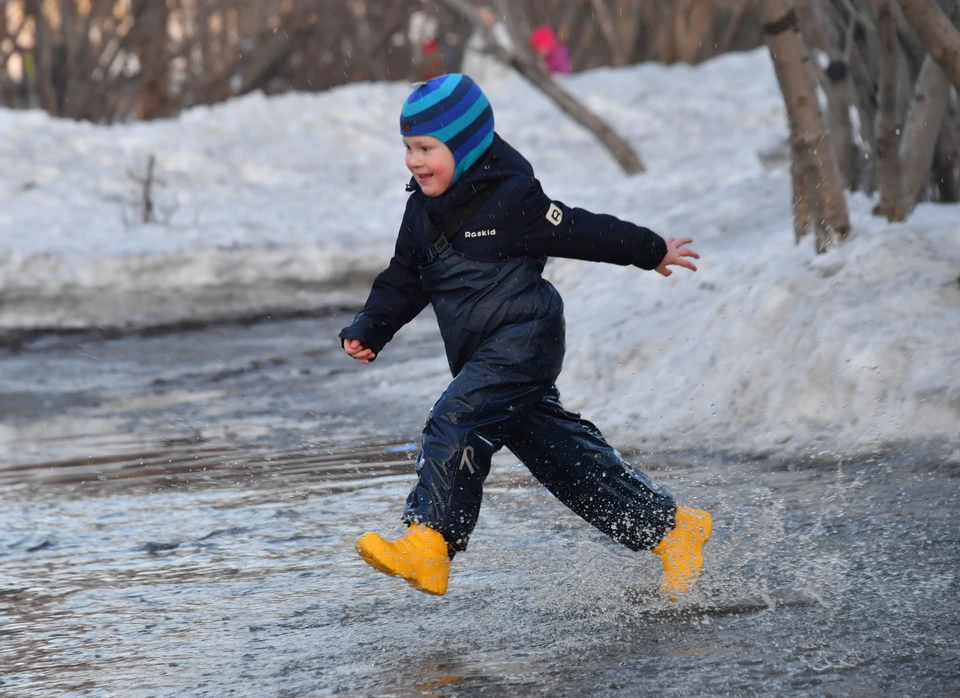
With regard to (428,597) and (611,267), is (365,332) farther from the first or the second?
(611,267)

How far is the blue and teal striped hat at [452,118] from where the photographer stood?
3680 mm

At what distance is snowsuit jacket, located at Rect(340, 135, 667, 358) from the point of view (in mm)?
3662

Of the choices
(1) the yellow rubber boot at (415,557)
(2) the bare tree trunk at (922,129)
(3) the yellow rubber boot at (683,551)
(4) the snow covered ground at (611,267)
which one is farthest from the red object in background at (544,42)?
(1) the yellow rubber boot at (415,557)

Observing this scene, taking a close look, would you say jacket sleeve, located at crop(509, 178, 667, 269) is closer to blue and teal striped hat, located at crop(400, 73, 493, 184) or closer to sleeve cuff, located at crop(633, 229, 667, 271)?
sleeve cuff, located at crop(633, 229, 667, 271)

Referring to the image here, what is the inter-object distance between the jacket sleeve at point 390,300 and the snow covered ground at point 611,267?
200 cm

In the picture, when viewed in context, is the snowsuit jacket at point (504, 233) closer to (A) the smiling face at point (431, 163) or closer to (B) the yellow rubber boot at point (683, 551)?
(A) the smiling face at point (431, 163)

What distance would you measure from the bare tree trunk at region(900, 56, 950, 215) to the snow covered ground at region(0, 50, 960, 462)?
0.18m

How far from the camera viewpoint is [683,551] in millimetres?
3705

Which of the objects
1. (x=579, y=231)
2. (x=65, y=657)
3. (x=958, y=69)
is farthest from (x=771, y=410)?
(x=65, y=657)

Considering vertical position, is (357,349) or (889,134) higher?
(889,134)

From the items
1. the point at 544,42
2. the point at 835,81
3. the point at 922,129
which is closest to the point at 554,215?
the point at 922,129

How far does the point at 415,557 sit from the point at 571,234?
94cm

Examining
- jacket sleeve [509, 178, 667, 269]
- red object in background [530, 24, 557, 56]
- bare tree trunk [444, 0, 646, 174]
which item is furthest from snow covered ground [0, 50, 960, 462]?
jacket sleeve [509, 178, 667, 269]

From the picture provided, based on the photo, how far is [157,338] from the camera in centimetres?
1064
